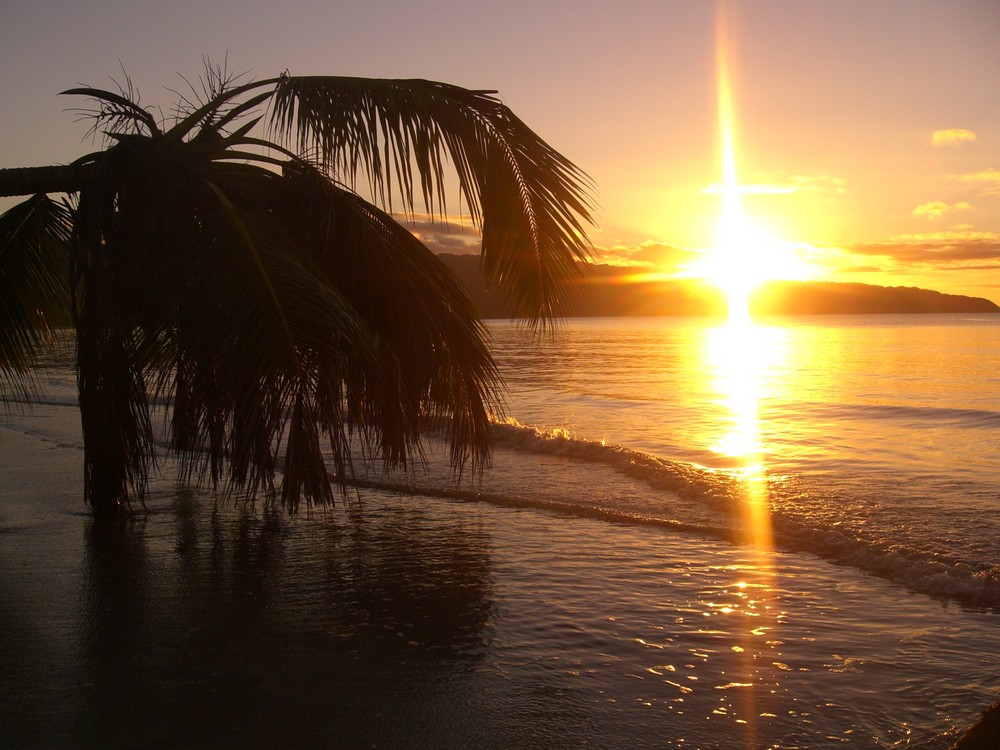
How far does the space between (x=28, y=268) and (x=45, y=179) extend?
128cm

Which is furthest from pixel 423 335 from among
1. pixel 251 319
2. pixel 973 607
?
pixel 973 607

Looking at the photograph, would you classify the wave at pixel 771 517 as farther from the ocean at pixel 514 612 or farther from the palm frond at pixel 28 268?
the palm frond at pixel 28 268

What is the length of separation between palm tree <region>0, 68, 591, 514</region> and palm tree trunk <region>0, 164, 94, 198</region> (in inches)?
0.7

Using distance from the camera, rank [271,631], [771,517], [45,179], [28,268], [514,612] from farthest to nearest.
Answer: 1. [771,517]
2. [28,268]
3. [45,179]
4. [514,612]
5. [271,631]

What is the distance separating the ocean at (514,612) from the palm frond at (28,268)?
5.47ft

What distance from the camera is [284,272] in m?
5.70

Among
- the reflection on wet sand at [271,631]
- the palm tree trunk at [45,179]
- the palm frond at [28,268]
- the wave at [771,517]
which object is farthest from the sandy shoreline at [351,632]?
the palm tree trunk at [45,179]

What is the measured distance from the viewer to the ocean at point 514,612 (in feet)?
13.5

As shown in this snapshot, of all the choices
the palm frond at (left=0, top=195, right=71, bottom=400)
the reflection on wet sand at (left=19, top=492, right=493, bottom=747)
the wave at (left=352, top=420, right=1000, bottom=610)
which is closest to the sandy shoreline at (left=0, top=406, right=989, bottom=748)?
the reflection on wet sand at (left=19, top=492, right=493, bottom=747)

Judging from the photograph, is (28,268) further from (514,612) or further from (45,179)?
(514,612)

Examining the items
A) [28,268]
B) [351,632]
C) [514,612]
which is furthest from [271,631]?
[28,268]

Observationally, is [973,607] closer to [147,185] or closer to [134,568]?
[134,568]

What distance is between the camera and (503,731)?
Answer: 4.01 meters

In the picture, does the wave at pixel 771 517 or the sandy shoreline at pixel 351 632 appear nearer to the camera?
the sandy shoreline at pixel 351 632
